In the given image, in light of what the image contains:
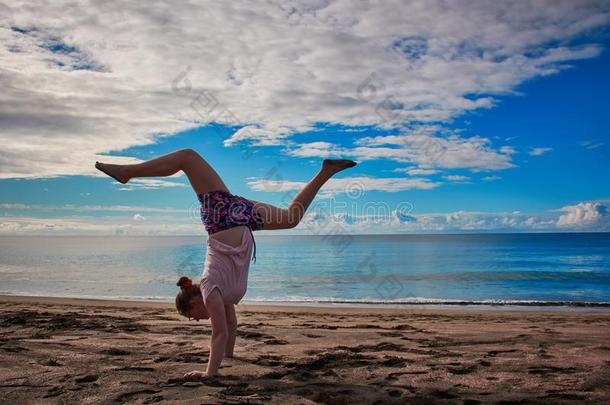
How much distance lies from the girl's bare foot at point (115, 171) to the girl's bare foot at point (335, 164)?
191cm

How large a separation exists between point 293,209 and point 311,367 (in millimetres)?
1542

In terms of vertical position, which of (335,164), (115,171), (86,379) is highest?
(335,164)

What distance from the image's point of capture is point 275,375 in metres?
4.24

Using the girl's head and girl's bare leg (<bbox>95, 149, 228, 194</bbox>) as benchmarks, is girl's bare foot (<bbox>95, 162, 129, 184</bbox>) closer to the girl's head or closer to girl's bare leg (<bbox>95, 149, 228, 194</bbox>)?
girl's bare leg (<bbox>95, 149, 228, 194</bbox>)

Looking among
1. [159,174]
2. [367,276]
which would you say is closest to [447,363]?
[159,174]

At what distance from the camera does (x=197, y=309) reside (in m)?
4.55

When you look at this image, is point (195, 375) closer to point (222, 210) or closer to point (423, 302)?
point (222, 210)

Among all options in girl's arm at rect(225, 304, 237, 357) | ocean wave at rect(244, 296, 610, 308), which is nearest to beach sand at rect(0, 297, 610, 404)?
girl's arm at rect(225, 304, 237, 357)

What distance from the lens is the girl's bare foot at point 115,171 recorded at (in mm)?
4199

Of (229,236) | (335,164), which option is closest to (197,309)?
(229,236)

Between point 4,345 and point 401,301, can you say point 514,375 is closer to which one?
point 4,345

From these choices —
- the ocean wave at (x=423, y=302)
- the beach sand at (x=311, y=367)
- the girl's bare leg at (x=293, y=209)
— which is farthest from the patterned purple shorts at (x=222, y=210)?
the ocean wave at (x=423, y=302)

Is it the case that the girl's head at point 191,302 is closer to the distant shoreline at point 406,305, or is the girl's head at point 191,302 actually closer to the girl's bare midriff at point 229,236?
the girl's bare midriff at point 229,236

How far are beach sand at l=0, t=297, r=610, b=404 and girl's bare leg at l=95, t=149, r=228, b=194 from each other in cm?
174
